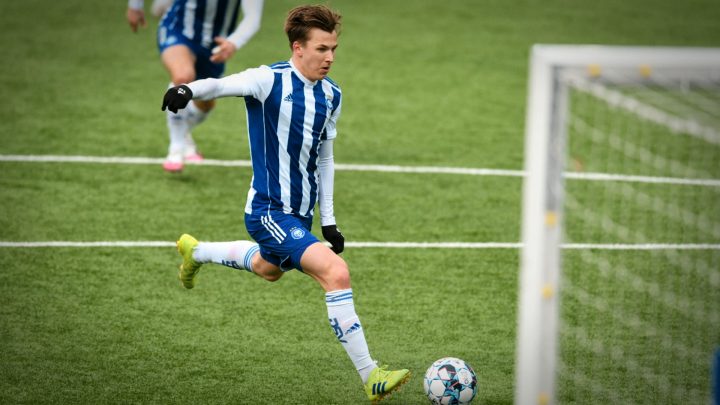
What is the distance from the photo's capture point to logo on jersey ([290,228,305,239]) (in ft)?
19.1

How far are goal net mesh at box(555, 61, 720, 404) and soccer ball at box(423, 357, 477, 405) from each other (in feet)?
1.95

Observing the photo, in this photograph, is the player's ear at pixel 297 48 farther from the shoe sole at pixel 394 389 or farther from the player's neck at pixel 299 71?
the shoe sole at pixel 394 389

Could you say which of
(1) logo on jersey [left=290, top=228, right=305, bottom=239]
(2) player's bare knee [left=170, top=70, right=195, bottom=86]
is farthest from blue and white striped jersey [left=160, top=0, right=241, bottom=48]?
(1) logo on jersey [left=290, top=228, right=305, bottom=239]

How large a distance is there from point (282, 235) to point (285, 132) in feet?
1.77

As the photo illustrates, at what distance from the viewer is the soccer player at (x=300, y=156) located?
5676 millimetres

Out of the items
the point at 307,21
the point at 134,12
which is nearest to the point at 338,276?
the point at 307,21

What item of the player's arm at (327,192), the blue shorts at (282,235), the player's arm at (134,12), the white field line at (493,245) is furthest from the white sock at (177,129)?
the blue shorts at (282,235)

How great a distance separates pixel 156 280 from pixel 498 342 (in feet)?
7.76

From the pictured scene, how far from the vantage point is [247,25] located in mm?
8930

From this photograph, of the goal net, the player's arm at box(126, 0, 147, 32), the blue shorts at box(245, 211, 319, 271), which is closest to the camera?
the goal net

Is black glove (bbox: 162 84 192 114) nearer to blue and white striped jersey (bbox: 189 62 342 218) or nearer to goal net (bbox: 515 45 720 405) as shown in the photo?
blue and white striped jersey (bbox: 189 62 342 218)

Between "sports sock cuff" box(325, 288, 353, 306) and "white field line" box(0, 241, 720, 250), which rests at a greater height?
"sports sock cuff" box(325, 288, 353, 306)

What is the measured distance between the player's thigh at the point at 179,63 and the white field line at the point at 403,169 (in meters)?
1.11

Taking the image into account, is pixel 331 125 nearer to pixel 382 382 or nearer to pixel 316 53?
pixel 316 53
